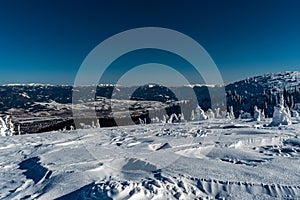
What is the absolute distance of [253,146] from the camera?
1364cm

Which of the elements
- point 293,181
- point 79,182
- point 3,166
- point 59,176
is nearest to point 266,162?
point 293,181

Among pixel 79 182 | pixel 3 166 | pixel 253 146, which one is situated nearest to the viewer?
pixel 79 182

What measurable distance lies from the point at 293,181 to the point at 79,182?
623 centimetres

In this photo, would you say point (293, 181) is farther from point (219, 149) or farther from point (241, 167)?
point (219, 149)

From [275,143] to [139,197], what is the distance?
998 centimetres

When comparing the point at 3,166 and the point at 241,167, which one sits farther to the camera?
the point at 3,166

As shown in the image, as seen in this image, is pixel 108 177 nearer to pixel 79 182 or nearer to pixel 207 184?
pixel 79 182

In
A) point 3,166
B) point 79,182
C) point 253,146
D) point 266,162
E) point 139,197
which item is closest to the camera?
point 139,197

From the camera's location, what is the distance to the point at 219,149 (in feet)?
40.9

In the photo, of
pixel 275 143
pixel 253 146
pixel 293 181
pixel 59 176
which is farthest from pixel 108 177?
pixel 275 143

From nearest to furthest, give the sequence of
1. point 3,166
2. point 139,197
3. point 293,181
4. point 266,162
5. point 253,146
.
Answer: point 139,197 → point 293,181 → point 266,162 → point 3,166 → point 253,146

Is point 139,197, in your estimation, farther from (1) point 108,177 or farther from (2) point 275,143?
(2) point 275,143

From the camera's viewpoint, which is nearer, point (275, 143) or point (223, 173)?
point (223, 173)

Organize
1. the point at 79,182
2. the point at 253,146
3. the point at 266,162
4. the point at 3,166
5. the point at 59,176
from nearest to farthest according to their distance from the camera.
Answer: the point at 79,182 < the point at 59,176 < the point at 266,162 < the point at 3,166 < the point at 253,146
